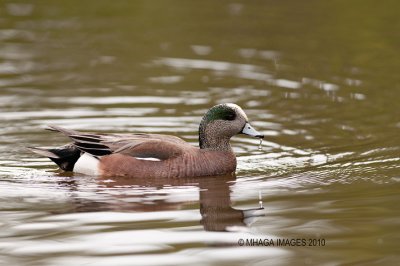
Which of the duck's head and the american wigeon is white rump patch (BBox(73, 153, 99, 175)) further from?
the duck's head

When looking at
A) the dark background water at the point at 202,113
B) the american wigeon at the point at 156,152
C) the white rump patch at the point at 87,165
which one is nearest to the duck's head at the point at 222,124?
the american wigeon at the point at 156,152

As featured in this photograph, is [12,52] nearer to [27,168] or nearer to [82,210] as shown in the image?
[27,168]

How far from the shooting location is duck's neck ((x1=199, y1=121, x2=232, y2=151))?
31.8 feet

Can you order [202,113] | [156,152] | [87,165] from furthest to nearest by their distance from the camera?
[202,113], [87,165], [156,152]

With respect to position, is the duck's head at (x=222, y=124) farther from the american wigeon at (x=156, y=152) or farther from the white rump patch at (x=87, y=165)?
the white rump patch at (x=87, y=165)

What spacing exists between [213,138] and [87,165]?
125 cm

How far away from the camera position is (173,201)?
27.2 ft

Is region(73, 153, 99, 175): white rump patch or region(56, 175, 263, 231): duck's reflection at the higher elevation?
region(73, 153, 99, 175): white rump patch

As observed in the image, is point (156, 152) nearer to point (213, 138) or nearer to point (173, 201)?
point (213, 138)

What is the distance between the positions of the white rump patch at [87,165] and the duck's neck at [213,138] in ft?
3.55

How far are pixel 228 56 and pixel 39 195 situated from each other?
23.0 feet

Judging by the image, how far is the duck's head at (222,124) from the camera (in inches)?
380

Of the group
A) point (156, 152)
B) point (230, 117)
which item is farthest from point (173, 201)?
point (230, 117)

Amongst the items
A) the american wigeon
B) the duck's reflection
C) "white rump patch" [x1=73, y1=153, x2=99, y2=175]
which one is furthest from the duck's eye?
"white rump patch" [x1=73, y1=153, x2=99, y2=175]
